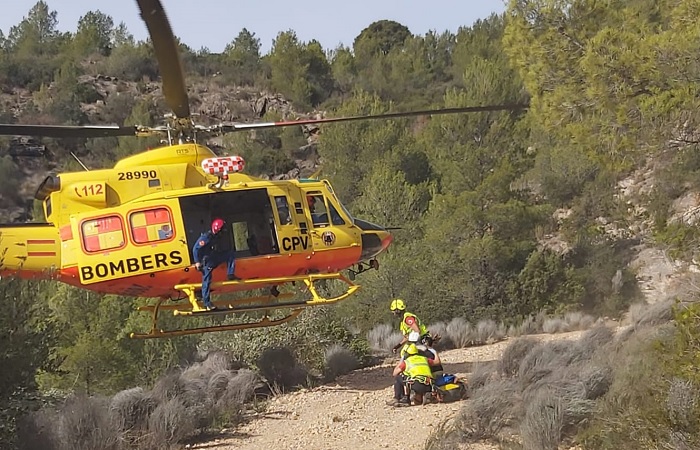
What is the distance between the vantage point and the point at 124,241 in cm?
977

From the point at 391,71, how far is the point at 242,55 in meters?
12.7

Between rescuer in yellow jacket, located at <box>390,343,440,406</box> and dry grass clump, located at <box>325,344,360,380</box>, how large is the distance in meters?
2.34

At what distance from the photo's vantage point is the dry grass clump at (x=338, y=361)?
12820 millimetres

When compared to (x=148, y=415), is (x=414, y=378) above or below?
below

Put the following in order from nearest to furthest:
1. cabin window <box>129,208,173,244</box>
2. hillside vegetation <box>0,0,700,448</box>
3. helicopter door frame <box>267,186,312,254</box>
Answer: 1. hillside vegetation <box>0,0,700,448</box>
2. cabin window <box>129,208,173,244</box>
3. helicopter door frame <box>267,186,312,254</box>

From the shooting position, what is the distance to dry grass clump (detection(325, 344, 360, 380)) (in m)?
12.8

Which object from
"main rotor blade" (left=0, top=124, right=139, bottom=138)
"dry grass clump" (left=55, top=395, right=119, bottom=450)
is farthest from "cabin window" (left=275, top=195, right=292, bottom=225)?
"dry grass clump" (left=55, top=395, right=119, bottom=450)

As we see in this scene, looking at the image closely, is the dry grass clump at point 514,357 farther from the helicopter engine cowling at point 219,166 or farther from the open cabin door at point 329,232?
the helicopter engine cowling at point 219,166

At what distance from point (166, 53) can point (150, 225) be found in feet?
9.70

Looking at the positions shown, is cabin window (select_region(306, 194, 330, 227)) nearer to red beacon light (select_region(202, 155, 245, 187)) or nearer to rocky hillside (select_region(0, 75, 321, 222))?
red beacon light (select_region(202, 155, 245, 187))

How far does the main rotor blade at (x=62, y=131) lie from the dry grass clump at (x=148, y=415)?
117 inches

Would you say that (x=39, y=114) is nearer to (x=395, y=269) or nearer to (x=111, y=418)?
(x=395, y=269)

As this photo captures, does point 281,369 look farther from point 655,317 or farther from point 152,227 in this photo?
point 655,317

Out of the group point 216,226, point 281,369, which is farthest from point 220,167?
point 281,369
